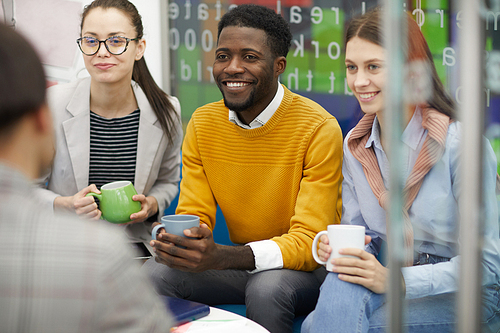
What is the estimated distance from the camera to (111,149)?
181 cm

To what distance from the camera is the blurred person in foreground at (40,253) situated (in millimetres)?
512

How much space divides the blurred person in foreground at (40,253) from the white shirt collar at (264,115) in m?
1.03

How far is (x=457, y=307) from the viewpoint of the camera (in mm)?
531

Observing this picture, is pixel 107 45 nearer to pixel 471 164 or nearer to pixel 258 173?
pixel 258 173

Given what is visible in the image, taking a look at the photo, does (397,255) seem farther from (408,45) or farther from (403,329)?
(408,45)

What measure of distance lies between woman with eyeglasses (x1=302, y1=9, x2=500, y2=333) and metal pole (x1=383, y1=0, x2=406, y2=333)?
0.03 ft

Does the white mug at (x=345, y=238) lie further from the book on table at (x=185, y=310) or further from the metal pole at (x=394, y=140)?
the metal pole at (x=394, y=140)

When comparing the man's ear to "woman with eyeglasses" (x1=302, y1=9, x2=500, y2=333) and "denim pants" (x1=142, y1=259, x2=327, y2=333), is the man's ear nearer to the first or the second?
"woman with eyeglasses" (x1=302, y1=9, x2=500, y2=333)

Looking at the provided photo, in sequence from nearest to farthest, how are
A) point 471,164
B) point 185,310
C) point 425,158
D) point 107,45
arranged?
point 471,164 < point 425,158 < point 185,310 < point 107,45

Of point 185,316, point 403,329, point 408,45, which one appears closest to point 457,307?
point 403,329

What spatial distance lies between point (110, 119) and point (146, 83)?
204mm

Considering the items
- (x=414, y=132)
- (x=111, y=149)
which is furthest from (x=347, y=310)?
(x=111, y=149)

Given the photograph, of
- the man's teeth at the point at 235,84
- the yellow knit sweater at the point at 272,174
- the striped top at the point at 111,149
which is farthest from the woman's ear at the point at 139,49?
the man's teeth at the point at 235,84

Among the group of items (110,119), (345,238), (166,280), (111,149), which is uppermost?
(110,119)
